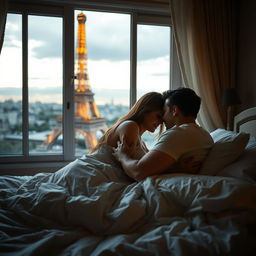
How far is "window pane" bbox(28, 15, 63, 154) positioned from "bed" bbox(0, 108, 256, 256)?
5.82 feet

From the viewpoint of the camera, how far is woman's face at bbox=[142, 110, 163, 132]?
2.01m

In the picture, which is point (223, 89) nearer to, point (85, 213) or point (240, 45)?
point (240, 45)

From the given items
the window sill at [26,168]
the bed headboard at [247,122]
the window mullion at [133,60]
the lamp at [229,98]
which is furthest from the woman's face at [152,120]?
the window sill at [26,168]

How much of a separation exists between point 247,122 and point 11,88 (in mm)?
2332

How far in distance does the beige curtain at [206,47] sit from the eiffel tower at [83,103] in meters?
1.01

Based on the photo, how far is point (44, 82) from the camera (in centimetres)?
311

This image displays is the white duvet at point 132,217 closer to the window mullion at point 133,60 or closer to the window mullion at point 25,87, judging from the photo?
the window mullion at point 25,87

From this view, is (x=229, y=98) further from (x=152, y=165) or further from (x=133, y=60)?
(x=152, y=165)

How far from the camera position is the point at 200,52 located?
122 inches

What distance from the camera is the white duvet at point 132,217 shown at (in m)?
1.02

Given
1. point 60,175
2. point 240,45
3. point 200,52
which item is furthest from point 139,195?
point 240,45

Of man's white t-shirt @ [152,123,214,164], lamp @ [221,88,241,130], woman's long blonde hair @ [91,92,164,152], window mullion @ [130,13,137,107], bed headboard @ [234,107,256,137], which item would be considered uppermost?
window mullion @ [130,13,137,107]

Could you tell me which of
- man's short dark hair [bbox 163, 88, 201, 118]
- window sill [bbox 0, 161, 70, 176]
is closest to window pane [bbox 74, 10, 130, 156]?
window sill [bbox 0, 161, 70, 176]

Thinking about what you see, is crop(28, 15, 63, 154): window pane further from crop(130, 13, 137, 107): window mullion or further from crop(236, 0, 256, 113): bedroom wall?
crop(236, 0, 256, 113): bedroom wall
